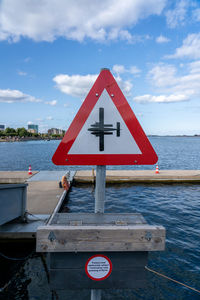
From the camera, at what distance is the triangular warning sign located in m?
2.32

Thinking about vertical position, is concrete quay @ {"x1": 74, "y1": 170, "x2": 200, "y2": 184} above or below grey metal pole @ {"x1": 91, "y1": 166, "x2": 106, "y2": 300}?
below

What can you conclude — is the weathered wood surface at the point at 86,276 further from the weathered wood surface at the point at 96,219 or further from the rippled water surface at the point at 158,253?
the rippled water surface at the point at 158,253

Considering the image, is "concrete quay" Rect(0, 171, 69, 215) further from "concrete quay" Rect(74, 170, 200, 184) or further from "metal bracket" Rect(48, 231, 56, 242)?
"metal bracket" Rect(48, 231, 56, 242)

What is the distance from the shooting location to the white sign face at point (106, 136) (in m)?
2.32

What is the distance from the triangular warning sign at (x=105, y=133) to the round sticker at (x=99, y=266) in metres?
1.05

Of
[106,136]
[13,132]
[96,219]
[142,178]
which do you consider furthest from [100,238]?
[13,132]

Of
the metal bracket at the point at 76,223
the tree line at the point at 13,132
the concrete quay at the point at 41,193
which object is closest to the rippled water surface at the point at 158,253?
the concrete quay at the point at 41,193

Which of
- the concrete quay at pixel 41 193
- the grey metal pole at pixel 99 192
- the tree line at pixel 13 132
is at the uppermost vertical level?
the tree line at pixel 13 132

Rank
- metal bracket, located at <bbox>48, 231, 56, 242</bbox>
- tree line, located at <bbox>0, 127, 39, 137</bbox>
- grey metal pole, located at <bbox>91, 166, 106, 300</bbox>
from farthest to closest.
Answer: tree line, located at <bbox>0, 127, 39, 137</bbox>, grey metal pole, located at <bbox>91, 166, 106, 300</bbox>, metal bracket, located at <bbox>48, 231, 56, 242</bbox>

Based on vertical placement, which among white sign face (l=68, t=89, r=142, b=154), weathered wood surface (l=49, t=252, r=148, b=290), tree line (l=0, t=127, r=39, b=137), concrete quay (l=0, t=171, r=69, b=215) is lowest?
concrete quay (l=0, t=171, r=69, b=215)

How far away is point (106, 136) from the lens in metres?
2.33

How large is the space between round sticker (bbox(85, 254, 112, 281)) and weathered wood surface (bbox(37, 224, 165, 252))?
6.4 inches

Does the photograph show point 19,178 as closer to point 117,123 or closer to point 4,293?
point 4,293

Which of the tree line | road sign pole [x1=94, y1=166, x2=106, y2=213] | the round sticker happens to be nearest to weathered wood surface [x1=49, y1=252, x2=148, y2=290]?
the round sticker
